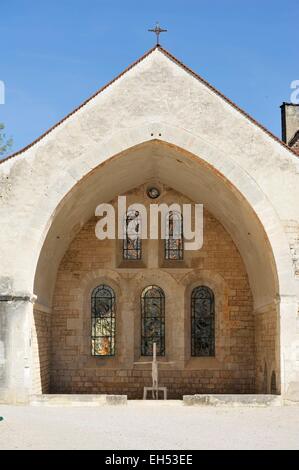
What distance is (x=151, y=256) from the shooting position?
21500mm

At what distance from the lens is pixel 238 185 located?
17391 mm

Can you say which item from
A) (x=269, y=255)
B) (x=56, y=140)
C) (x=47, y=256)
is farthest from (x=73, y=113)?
(x=269, y=255)

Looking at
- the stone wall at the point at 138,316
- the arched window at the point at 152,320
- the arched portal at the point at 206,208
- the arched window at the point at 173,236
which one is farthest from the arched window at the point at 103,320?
the arched window at the point at 173,236

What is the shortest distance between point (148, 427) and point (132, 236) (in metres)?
9.95

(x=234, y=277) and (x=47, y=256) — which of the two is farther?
(x=234, y=277)

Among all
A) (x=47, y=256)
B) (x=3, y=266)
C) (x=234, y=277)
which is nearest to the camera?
(x=3, y=266)

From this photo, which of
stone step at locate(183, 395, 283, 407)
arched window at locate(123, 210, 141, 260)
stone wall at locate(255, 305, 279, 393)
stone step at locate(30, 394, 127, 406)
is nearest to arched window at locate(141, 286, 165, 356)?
arched window at locate(123, 210, 141, 260)

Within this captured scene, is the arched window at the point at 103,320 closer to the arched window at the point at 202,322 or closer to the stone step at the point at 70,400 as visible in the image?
the arched window at the point at 202,322

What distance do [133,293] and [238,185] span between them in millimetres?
5414

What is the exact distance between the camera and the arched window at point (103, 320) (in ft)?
70.1

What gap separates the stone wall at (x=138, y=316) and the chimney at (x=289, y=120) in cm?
663

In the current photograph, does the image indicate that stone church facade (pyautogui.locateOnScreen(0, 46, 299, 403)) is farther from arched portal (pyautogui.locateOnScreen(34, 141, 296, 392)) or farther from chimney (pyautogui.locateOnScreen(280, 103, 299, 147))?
chimney (pyautogui.locateOnScreen(280, 103, 299, 147))

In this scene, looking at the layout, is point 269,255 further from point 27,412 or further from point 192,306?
point 27,412
